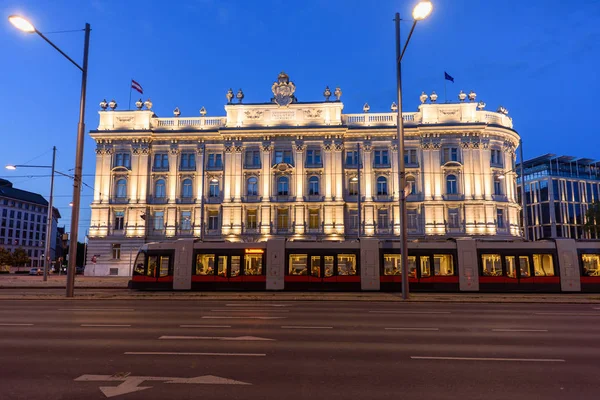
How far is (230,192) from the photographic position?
49688 mm

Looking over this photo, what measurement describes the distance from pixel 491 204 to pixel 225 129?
32.0 metres

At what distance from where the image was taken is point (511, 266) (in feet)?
82.9

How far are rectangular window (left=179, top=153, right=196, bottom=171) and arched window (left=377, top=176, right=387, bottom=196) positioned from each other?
73.5 feet

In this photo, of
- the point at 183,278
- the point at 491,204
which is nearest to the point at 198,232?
the point at 183,278

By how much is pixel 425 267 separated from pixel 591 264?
9.84 m

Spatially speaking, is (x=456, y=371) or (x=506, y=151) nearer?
(x=456, y=371)

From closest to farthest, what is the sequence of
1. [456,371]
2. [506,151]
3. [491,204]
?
[456,371] → [491,204] → [506,151]

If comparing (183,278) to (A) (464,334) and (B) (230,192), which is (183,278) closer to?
(A) (464,334)

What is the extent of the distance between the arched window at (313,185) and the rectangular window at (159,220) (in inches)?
709

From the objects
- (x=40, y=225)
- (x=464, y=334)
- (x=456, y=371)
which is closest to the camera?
(x=456, y=371)

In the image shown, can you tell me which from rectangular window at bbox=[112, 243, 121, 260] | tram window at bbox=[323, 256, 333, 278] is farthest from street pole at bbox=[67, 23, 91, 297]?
rectangular window at bbox=[112, 243, 121, 260]

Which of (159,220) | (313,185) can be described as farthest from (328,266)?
(159,220)

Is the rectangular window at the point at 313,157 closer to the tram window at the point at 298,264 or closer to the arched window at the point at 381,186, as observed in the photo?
the arched window at the point at 381,186

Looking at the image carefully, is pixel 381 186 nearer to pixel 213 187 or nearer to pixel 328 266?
pixel 213 187
